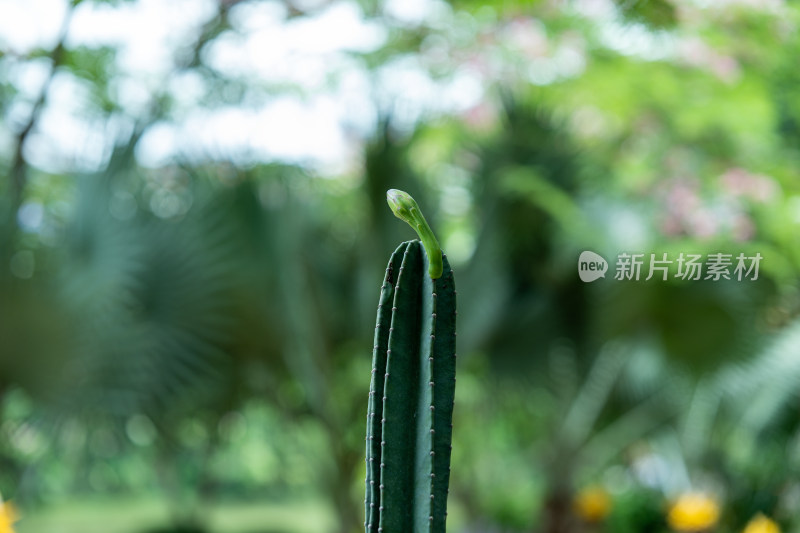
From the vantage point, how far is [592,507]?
412 cm

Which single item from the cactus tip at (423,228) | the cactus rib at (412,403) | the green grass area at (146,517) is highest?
the cactus tip at (423,228)

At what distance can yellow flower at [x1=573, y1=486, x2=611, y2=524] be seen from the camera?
13.5ft

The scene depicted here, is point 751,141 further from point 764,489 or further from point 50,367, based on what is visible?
point 50,367

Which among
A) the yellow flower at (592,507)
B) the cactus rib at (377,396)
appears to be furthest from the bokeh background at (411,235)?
the cactus rib at (377,396)

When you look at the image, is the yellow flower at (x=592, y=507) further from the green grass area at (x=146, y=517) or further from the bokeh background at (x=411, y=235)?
the green grass area at (x=146, y=517)

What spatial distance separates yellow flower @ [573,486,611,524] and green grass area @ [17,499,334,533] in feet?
4.27

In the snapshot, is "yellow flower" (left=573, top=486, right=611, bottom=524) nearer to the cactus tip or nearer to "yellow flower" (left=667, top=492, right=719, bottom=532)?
"yellow flower" (left=667, top=492, right=719, bottom=532)

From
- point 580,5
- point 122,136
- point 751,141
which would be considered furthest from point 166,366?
point 751,141

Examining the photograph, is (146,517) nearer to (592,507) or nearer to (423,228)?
(592,507)

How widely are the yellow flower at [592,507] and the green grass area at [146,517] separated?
4.27 feet

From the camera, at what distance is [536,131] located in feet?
12.4

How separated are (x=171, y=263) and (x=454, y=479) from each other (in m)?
2.35

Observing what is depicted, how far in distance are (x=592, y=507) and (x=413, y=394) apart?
3480 mm

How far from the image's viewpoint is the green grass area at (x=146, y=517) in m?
4.90
